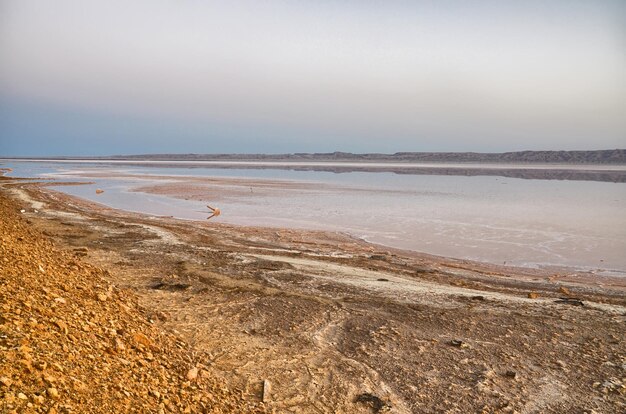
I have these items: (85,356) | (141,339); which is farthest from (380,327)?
(85,356)

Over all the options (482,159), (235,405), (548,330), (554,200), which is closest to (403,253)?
(548,330)

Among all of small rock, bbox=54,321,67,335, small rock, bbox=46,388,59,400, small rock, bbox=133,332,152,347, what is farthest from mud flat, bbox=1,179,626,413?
small rock, bbox=46,388,59,400

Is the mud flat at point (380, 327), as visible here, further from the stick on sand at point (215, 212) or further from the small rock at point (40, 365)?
the stick on sand at point (215, 212)

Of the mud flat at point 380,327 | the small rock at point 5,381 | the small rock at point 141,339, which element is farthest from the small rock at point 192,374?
the small rock at point 5,381

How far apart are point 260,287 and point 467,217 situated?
1674 centimetres

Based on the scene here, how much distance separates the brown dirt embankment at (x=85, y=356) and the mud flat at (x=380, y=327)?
488mm

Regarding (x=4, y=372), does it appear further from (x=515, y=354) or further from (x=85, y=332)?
(x=515, y=354)

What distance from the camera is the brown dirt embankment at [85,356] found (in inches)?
146

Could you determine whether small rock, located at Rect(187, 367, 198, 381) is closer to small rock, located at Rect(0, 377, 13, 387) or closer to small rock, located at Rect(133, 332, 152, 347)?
small rock, located at Rect(133, 332, 152, 347)

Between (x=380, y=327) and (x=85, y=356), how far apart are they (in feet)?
15.4

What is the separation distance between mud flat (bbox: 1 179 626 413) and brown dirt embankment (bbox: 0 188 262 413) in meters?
0.49

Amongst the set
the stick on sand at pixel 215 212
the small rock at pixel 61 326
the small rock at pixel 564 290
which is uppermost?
the small rock at pixel 61 326

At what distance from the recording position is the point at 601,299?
1044 centimetres

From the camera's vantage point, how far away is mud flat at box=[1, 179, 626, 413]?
5.80 m
